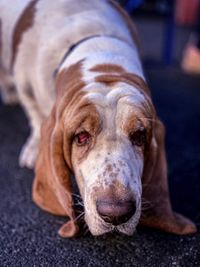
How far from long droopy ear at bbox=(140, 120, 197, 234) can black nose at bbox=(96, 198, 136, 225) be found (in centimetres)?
33

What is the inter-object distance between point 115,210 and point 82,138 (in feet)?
1.08

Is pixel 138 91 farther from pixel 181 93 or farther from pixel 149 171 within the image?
pixel 181 93

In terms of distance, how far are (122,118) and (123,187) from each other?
0.88 feet

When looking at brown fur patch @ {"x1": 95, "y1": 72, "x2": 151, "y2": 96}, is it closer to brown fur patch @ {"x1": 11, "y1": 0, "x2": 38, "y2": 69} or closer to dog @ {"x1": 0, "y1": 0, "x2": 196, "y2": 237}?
dog @ {"x1": 0, "y1": 0, "x2": 196, "y2": 237}

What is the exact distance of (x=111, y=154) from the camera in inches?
67.9

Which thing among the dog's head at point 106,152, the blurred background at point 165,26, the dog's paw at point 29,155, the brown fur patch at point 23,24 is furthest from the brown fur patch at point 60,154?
the blurred background at point 165,26

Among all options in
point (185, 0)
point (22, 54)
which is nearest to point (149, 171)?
point (22, 54)

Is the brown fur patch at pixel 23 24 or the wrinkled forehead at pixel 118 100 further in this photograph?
the brown fur patch at pixel 23 24

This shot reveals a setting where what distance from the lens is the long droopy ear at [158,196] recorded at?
1.98 metres

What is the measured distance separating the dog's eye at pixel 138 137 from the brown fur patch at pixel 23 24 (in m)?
1.06

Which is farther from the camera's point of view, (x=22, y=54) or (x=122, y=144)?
(x=22, y=54)

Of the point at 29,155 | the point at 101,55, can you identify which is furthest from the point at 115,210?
the point at 29,155

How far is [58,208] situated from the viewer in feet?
6.84

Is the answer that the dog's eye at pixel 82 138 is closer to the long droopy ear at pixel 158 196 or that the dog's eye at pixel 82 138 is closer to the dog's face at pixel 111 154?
the dog's face at pixel 111 154
